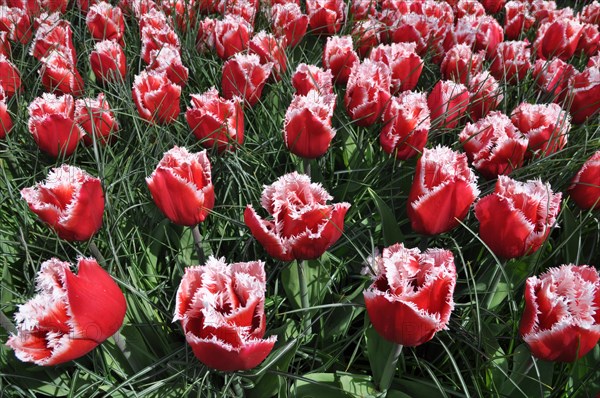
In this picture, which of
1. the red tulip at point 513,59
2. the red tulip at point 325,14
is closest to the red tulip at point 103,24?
the red tulip at point 325,14

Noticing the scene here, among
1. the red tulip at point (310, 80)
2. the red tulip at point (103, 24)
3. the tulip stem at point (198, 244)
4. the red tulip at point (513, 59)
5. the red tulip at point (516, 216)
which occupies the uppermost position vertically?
the red tulip at point (103, 24)

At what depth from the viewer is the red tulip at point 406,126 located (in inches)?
46.6

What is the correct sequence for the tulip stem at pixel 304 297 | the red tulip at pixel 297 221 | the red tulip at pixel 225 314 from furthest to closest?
the tulip stem at pixel 304 297 < the red tulip at pixel 297 221 < the red tulip at pixel 225 314

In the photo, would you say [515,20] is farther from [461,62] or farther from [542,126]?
[542,126]

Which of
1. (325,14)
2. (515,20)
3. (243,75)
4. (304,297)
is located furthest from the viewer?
(515,20)

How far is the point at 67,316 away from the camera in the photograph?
2.54ft

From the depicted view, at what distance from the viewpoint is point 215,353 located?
0.73 meters

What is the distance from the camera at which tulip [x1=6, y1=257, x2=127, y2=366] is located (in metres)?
0.75

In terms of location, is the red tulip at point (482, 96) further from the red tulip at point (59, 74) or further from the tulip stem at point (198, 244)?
the red tulip at point (59, 74)

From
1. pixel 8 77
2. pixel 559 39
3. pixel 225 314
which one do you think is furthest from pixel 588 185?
pixel 8 77

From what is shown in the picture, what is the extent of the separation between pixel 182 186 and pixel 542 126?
86 cm

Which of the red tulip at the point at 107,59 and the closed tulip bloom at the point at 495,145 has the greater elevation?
the red tulip at the point at 107,59

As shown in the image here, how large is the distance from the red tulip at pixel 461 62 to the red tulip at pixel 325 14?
0.48 m

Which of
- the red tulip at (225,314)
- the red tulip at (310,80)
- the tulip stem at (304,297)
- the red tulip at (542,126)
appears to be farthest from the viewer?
the red tulip at (310,80)
